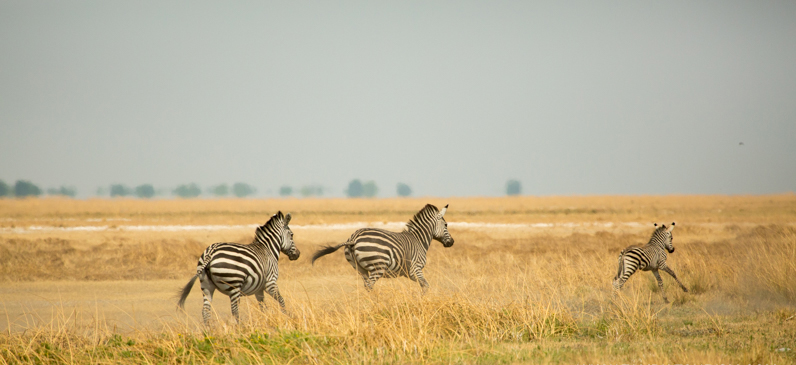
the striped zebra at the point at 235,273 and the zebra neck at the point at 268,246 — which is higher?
the zebra neck at the point at 268,246

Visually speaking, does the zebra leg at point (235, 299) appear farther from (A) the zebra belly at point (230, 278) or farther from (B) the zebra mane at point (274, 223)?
(B) the zebra mane at point (274, 223)

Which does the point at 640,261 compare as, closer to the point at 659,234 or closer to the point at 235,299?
the point at 659,234

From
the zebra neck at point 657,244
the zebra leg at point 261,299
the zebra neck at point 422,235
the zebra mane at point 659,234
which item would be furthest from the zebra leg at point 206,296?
the zebra mane at point 659,234

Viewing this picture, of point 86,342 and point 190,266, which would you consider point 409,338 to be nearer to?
point 86,342

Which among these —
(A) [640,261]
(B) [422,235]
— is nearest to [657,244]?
(A) [640,261]

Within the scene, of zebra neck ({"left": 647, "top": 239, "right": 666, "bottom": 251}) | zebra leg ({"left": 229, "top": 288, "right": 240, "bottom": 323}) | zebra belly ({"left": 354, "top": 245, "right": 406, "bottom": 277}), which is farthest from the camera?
zebra neck ({"left": 647, "top": 239, "right": 666, "bottom": 251})

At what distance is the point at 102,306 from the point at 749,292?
42.8 feet

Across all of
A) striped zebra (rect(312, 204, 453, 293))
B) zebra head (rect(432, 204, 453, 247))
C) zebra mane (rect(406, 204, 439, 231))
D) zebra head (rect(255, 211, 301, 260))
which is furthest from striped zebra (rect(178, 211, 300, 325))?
zebra head (rect(432, 204, 453, 247))

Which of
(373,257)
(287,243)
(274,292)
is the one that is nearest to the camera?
(274,292)

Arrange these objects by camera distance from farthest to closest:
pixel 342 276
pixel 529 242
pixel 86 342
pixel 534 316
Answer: pixel 529 242 → pixel 342 276 → pixel 534 316 → pixel 86 342

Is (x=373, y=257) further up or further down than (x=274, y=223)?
further down

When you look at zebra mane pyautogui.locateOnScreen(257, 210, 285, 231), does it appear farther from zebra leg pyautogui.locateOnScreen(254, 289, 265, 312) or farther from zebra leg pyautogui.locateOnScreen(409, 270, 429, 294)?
zebra leg pyautogui.locateOnScreen(409, 270, 429, 294)

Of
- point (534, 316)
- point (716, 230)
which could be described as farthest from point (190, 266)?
point (716, 230)

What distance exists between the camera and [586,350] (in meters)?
7.11
